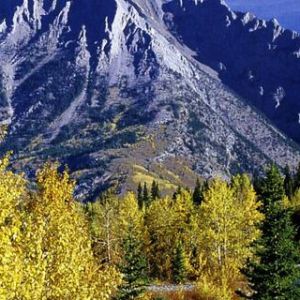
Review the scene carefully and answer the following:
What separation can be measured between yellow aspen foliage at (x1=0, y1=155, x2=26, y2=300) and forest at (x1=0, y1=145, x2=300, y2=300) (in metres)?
0.04

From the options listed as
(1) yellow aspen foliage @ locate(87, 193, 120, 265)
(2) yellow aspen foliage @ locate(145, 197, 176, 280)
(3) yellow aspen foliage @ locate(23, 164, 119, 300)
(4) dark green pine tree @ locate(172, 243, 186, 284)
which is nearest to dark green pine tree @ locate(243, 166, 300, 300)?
(3) yellow aspen foliage @ locate(23, 164, 119, 300)

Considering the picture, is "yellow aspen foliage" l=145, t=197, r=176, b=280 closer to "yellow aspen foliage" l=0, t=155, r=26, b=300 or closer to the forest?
the forest

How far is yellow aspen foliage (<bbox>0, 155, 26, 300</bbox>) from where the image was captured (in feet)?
69.4

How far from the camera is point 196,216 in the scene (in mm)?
96062

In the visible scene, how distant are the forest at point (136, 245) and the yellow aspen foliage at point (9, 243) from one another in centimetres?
4

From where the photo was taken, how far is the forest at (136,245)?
24.0 metres

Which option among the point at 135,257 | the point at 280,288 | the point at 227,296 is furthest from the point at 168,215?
the point at 280,288

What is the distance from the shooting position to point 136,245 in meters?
63.6

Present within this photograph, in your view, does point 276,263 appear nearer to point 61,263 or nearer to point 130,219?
point 61,263

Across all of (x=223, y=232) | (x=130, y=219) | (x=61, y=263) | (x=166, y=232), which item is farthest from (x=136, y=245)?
(x=166, y=232)

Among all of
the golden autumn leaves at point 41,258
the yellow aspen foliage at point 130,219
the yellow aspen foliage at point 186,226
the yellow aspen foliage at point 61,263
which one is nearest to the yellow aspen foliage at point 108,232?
the yellow aspen foliage at point 130,219

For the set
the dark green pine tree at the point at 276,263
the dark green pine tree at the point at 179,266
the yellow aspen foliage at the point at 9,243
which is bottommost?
the dark green pine tree at the point at 179,266

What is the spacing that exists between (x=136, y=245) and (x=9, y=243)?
142 feet

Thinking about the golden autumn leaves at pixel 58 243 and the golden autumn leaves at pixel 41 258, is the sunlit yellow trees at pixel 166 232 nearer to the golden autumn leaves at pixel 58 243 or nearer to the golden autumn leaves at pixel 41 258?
the golden autumn leaves at pixel 58 243
